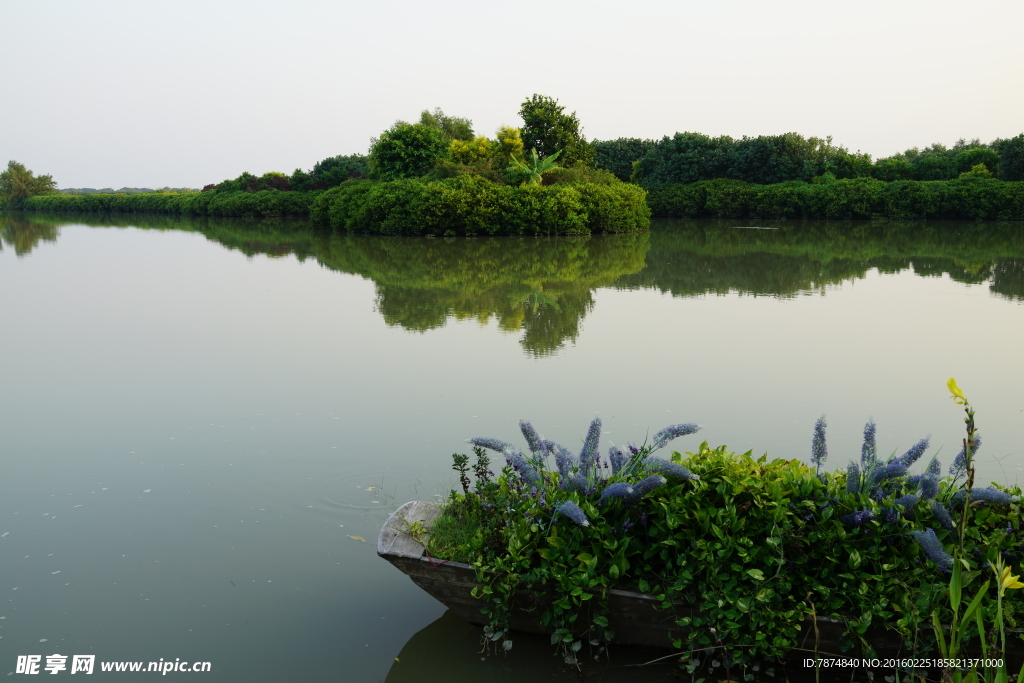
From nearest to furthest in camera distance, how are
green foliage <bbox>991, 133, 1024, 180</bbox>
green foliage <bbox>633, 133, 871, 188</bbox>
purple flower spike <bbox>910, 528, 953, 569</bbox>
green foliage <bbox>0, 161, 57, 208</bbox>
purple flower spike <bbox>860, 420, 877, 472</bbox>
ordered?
purple flower spike <bbox>910, 528, 953, 569</bbox> < purple flower spike <bbox>860, 420, 877, 472</bbox> < green foliage <bbox>991, 133, 1024, 180</bbox> < green foliage <bbox>633, 133, 871, 188</bbox> < green foliage <bbox>0, 161, 57, 208</bbox>

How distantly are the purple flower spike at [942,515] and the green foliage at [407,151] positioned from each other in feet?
112

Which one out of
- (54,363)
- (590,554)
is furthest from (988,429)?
(54,363)

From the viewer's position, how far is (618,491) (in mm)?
2723

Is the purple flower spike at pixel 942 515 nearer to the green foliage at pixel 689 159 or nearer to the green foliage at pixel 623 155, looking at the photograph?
the green foliage at pixel 689 159

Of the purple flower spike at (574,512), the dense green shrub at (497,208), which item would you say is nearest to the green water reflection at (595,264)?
the dense green shrub at (497,208)

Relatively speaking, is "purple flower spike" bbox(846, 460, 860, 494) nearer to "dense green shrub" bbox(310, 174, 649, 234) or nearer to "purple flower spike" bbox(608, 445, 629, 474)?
"purple flower spike" bbox(608, 445, 629, 474)

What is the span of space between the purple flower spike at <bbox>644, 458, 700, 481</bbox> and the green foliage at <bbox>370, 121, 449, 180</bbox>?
111 feet

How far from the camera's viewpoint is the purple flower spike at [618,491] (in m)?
2.70

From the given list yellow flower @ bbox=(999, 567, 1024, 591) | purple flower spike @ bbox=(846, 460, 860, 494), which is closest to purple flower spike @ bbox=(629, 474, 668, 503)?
purple flower spike @ bbox=(846, 460, 860, 494)

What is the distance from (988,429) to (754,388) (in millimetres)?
1692

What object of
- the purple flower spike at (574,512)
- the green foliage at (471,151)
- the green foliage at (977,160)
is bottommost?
the purple flower spike at (574,512)

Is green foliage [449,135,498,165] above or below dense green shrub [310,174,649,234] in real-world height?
above

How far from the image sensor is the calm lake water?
A: 3.17 metres

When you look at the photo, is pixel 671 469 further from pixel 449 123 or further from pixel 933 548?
pixel 449 123
